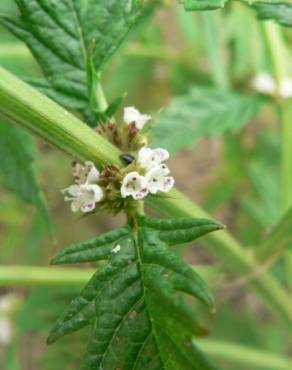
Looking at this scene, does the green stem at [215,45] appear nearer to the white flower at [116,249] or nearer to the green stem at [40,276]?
the green stem at [40,276]

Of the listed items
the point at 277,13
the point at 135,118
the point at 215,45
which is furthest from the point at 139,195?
the point at 215,45

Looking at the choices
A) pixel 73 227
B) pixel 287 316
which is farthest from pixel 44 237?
pixel 287 316

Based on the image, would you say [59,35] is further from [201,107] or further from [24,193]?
[201,107]

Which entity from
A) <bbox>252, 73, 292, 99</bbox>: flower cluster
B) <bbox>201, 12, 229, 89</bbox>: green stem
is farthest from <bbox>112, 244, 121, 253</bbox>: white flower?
<bbox>201, 12, 229, 89</bbox>: green stem

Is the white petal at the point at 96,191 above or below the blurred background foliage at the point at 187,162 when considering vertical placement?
below

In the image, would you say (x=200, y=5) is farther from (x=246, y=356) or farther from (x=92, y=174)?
(x=246, y=356)

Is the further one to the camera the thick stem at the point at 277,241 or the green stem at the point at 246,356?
the green stem at the point at 246,356

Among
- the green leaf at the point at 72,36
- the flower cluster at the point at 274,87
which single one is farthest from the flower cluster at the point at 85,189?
the flower cluster at the point at 274,87

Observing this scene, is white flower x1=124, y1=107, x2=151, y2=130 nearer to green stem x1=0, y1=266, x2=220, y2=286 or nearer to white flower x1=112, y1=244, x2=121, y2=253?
white flower x1=112, y1=244, x2=121, y2=253
